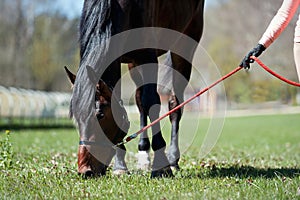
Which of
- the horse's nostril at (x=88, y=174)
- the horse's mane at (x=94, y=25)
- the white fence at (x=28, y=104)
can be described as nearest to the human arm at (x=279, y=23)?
the horse's mane at (x=94, y=25)

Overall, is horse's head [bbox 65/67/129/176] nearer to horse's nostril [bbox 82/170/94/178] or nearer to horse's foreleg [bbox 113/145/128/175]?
horse's nostril [bbox 82/170/94/178]

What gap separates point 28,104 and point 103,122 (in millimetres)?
14386

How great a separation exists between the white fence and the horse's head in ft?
41.9

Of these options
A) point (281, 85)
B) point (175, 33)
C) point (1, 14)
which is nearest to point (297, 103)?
point (281, 85)

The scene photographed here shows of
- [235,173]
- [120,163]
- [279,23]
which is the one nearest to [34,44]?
[120,163]

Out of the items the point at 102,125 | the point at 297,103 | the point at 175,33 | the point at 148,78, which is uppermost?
the point at 175,33

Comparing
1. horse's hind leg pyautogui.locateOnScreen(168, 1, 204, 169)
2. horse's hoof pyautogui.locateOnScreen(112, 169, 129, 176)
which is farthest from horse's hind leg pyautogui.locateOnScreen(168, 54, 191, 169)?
horse's hoof pyautogui.locateOnScreen(112, 169, 129, 176)

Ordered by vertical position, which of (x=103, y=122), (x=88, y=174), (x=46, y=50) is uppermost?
(x=46, y=50)

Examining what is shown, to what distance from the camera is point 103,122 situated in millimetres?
3859

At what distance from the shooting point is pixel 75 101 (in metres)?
3.67

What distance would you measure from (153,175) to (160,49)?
1.66 m

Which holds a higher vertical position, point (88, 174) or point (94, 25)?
point (94, 25)

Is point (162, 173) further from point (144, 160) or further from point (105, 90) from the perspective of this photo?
point (105, 90)

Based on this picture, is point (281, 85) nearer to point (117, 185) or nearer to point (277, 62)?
point (277, 62)
